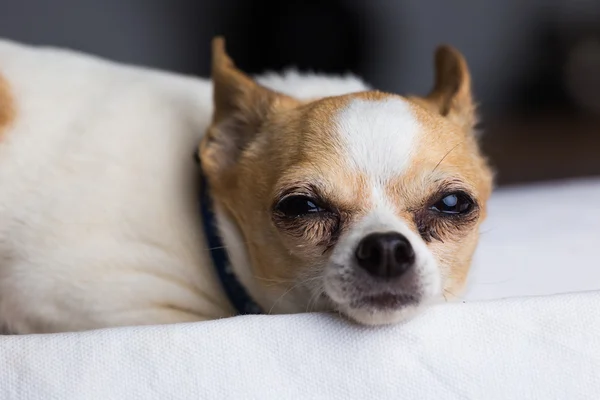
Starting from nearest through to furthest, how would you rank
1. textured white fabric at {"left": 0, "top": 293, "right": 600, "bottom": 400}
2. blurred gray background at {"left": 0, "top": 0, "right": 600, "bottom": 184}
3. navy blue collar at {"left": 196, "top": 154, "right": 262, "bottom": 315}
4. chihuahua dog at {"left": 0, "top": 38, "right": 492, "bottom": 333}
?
textured white fabric at {"left": 0, "top": 293, "right": 600, "bottom": 400} < chihuahua dog at {"left": 0, "top": 38, "right": 492, "bottom": 333} < navy blue collar at {"left": 196, "top": 154, "right": 262, "bottom": 315} < blurred gray background at {"left": 0, "top": 0, "right": 600, "bottom": 184}

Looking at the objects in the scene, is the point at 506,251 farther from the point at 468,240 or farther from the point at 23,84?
the point at 23,84

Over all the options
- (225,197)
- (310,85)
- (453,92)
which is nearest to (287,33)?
(310,85)

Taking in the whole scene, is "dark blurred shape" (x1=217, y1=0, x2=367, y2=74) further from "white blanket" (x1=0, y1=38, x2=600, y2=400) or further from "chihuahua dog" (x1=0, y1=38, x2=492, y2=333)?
"white blanket" (x1=0, y1=38, x2=600, y2=400)

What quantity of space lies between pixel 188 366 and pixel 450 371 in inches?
15.3

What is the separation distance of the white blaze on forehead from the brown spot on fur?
745mm

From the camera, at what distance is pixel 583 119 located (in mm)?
4320

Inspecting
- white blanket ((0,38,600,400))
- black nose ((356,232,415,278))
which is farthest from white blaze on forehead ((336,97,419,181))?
white blanket ((0,38,600,400))

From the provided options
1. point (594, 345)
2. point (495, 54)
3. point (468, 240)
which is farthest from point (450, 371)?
point (495, 54)

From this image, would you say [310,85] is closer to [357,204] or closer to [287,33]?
[357,204]

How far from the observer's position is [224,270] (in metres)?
1.54

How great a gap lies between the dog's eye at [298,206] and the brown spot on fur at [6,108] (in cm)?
68

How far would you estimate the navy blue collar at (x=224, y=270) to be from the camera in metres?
1.54

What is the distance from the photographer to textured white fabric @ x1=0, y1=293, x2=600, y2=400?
3.53ft

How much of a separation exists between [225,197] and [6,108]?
532 mm
